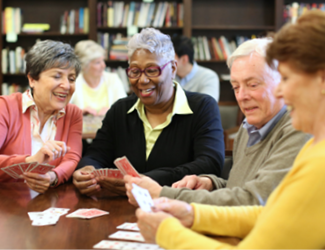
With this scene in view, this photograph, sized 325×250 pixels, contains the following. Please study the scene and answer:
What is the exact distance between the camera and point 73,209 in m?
1.52

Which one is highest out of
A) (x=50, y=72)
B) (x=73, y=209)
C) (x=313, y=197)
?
(x=50, y=72)

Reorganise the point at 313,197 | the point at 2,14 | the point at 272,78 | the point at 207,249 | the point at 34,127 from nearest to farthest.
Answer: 1. the point at 313,197
2. the point at 207,249
3. the point at 272,78
4. the point at 34,127
5. the point at 2,14

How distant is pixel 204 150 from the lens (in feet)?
6.59

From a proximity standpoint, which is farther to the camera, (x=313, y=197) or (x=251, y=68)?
(x=251, y=68)

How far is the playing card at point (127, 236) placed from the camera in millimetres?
1189

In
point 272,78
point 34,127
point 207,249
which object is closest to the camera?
point 207,249

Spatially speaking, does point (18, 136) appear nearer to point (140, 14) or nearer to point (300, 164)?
point (300, 164)

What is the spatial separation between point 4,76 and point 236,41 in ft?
11.6

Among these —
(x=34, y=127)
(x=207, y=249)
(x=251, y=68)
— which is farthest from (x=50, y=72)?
(x=207, y=249)

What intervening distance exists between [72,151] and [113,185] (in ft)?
2.11

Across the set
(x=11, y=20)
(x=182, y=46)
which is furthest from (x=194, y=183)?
(x=11, y=20)

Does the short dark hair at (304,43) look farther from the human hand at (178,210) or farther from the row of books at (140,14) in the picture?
the row of books at (140,14)

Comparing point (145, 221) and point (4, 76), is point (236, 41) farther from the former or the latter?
point (145, 221)

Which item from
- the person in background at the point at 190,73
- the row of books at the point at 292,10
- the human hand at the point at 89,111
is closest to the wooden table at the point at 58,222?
the human hand at the point at 89,111
